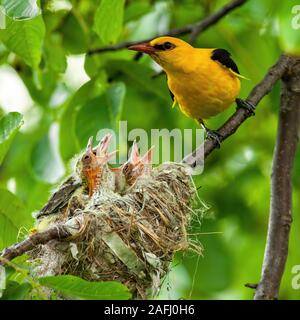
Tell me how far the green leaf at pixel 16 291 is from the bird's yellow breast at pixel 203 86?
1.93 meters

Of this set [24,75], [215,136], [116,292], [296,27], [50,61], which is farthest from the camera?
[24,75]

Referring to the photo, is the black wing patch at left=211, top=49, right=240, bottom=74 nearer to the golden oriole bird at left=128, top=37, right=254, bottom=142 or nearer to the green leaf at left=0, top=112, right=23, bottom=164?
the golden oriole bird at left=128, top=37, right=254, bottom=142

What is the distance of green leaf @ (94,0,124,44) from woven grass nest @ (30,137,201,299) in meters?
0.74

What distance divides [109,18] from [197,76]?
0.83 metres

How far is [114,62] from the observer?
4895mm

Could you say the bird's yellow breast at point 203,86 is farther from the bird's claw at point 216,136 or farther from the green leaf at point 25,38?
the green leaf at point 25,38

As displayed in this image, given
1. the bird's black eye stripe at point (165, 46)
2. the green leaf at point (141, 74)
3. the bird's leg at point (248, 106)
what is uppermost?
the green leaf at point (141, 74)

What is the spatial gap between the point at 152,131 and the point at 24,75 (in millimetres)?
1006

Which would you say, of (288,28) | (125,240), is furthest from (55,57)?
(288,28)

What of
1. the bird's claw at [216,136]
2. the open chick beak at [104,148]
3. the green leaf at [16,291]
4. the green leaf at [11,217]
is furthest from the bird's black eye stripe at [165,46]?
the green leaf at [16,291]

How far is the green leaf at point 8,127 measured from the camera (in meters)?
3.07

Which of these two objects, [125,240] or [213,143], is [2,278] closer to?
[125,240]
